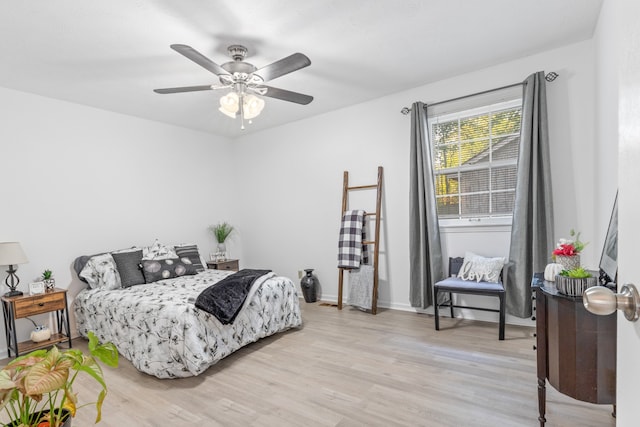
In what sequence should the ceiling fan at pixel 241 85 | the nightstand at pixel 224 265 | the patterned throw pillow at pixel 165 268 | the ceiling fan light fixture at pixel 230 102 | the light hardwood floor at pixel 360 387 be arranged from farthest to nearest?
the nightstand at pixel 224 265 → the patterned throw pillow at pixel 165 268 → the ceiling fan light fixture at pixel 230 102 → the ceiling fan at pixel 241 85 → the light hardwood floor at pixel 360 387

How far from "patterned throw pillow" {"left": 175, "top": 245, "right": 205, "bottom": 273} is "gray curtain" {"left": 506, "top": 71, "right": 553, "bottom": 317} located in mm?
3651

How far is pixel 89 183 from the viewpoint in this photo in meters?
4.09

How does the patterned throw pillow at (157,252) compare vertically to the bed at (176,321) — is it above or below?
above

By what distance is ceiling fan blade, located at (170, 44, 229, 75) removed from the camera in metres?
2.18

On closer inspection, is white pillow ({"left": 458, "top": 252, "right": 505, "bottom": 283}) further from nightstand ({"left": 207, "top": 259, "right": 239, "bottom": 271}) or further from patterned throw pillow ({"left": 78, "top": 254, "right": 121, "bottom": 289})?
patterned throw pillow ({"left": 78, "top": 254, "right": 121, "bottom": 289})

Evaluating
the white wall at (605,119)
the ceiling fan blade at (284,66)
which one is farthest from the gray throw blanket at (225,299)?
the white wall at (605,119)

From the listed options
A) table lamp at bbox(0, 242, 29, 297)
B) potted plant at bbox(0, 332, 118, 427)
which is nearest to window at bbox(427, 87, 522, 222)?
potted plant at bbox(0, 332, 118, 427)

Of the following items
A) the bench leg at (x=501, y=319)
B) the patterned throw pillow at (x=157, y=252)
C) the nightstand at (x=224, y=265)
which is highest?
the patterned throw pillow at (x=157, y=252)

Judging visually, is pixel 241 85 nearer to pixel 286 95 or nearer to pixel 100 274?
pixel 286 95

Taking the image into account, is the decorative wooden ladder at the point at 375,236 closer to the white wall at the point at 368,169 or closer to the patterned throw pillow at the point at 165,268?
the white wall at the point at 368,169

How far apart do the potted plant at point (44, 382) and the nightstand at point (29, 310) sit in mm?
3097

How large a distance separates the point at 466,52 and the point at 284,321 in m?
3.17

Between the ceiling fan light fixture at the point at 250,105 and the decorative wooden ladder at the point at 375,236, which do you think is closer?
the ceiling fan light fixture at the point at 250,105

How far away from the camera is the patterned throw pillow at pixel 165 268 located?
395 cm
